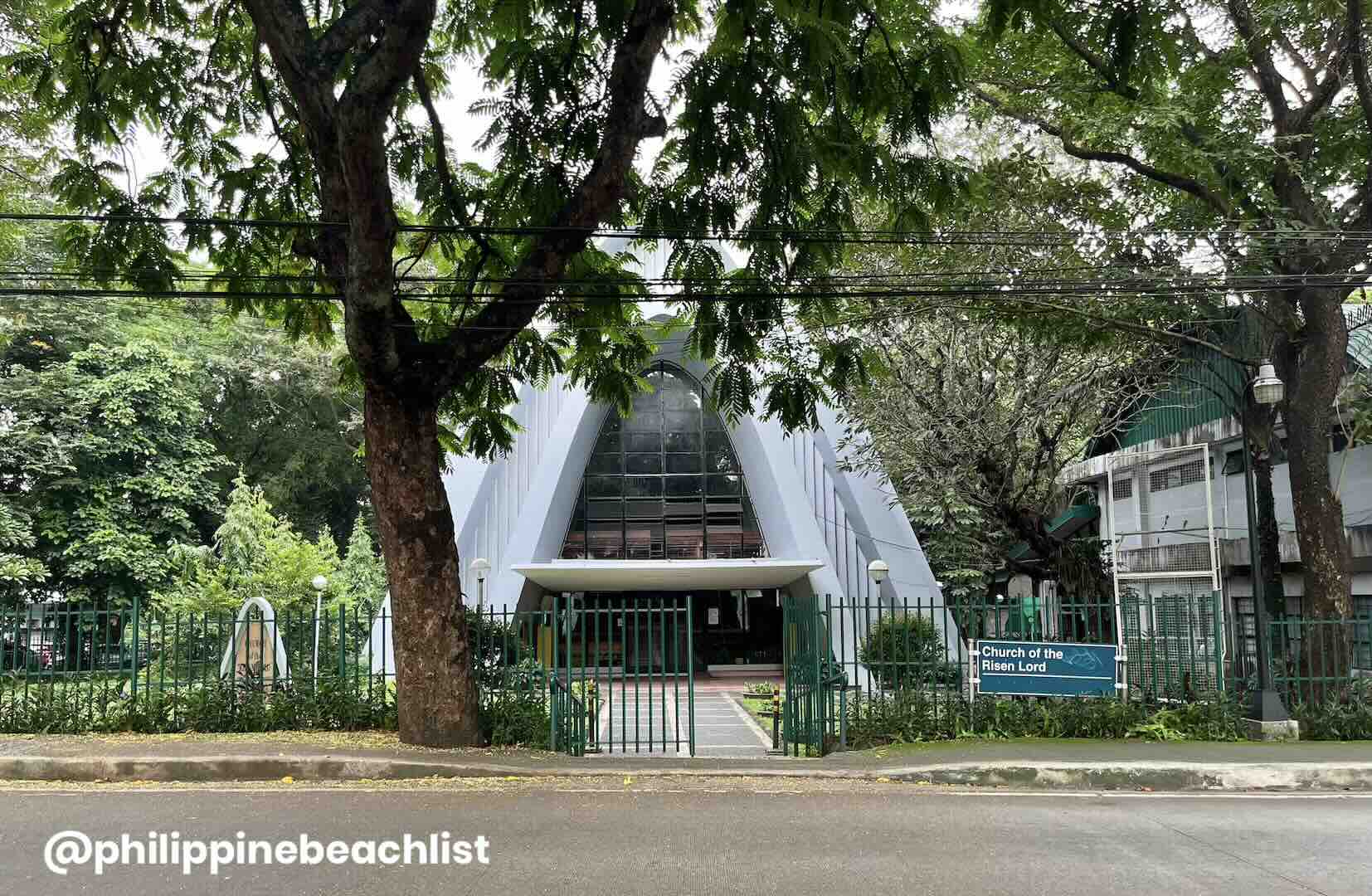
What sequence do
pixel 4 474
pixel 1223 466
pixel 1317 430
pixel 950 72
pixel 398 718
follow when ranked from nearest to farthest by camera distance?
1. pixel 950 72
2. pixel 398 718
3. pixel 1317 430
4. pixel 1223 466
5. pixel 4 474

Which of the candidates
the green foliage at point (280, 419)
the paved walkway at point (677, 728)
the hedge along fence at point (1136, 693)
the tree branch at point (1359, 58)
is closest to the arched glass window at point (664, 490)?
the paved walkway at point (677, 728)

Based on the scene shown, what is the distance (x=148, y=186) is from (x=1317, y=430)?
14.2 metres

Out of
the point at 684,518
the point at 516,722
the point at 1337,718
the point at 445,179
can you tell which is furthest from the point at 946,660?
the point at 684,518

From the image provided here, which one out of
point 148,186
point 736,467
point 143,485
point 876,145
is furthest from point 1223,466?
point 143,485

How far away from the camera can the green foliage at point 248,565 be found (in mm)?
27016

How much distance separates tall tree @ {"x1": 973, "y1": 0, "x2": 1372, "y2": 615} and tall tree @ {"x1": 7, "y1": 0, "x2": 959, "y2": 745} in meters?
4.37

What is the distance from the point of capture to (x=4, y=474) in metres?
28.1

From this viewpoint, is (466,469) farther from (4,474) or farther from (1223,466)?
(1223,466)

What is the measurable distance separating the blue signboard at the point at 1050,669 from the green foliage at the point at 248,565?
19752 millimetres

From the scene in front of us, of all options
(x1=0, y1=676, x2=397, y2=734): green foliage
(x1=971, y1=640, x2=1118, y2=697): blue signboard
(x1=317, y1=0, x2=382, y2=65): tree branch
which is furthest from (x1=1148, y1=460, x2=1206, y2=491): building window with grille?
(x1=317, y1=0, x2=382, y2=65): tree branch

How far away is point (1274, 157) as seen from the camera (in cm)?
1261

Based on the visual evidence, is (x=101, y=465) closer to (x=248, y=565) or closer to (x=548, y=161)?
(x=248, y=565)

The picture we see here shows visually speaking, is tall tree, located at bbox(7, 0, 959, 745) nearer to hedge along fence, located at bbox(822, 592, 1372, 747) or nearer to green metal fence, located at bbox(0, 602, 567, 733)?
green metal fence, located at bbox(0, 602, 567, 733)

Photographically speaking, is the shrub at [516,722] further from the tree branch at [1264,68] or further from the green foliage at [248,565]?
the green foliage at [248,565]
